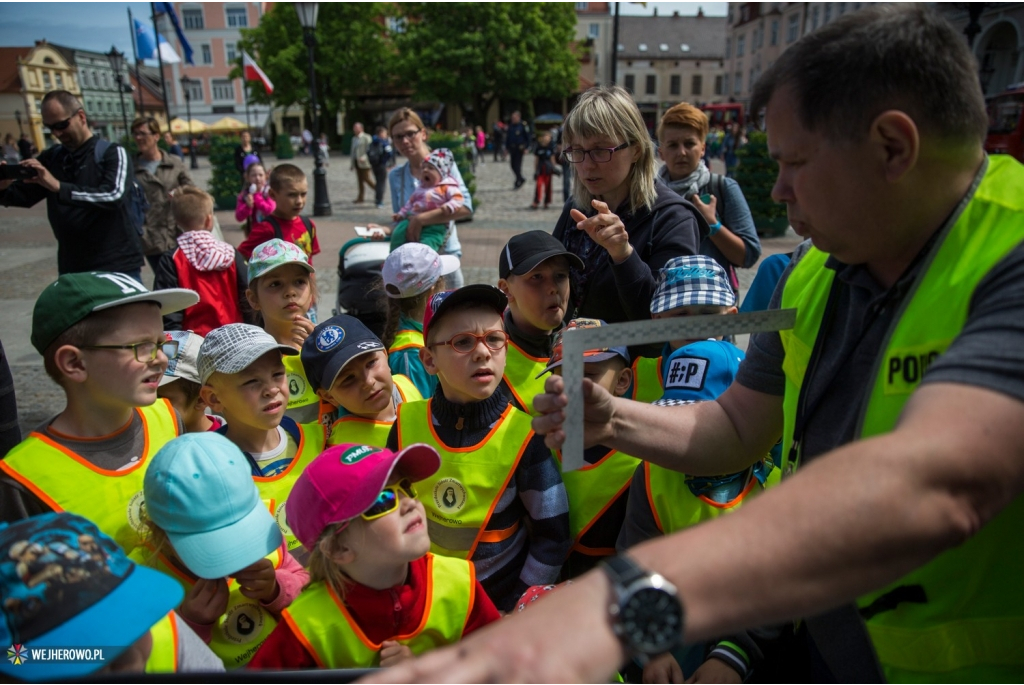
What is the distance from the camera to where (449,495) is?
88.2 inches

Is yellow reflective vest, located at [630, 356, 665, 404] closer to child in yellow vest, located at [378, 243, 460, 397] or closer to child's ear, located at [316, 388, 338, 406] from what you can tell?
child in yellow vest, located at [378, 243, 460, 397]

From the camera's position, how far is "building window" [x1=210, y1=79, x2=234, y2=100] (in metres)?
65.5

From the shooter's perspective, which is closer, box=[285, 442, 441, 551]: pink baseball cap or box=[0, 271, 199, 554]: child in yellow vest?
box=[285, 442, 441, 551]: pink baseball cap

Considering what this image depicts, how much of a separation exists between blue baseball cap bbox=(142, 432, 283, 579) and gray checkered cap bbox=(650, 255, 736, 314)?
1600 mm

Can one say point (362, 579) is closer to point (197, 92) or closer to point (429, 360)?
point (429, 360)

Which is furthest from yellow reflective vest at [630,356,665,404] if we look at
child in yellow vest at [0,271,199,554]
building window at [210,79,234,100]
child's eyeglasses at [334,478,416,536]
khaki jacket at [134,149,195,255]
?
building window at [210,79,234,100]

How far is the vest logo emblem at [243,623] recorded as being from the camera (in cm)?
195

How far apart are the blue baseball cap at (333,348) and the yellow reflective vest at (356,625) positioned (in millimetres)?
1097

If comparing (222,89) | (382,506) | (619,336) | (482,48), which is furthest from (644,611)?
(222,89)

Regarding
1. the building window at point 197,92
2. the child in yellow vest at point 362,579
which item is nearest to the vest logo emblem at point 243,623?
the child in yellow vest at point 362,579

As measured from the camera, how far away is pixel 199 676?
1.18 metres

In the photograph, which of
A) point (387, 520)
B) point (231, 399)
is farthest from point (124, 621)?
point (231, 399)

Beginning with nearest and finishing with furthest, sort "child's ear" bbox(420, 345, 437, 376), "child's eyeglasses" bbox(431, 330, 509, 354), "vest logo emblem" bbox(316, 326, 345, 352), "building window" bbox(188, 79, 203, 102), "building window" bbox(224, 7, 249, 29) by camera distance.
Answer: "child's eyeglasses" bbox(431, 330, 509, 354), "child's ear" bbox(420, 345, 437, 376), "vest logo emblem" bbox(316, 326, 345, 352), "building window" bbox(224, 7, 249, 29), "building window" bbox(188, 79, 203, 102)

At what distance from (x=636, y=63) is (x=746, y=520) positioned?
8145cm
